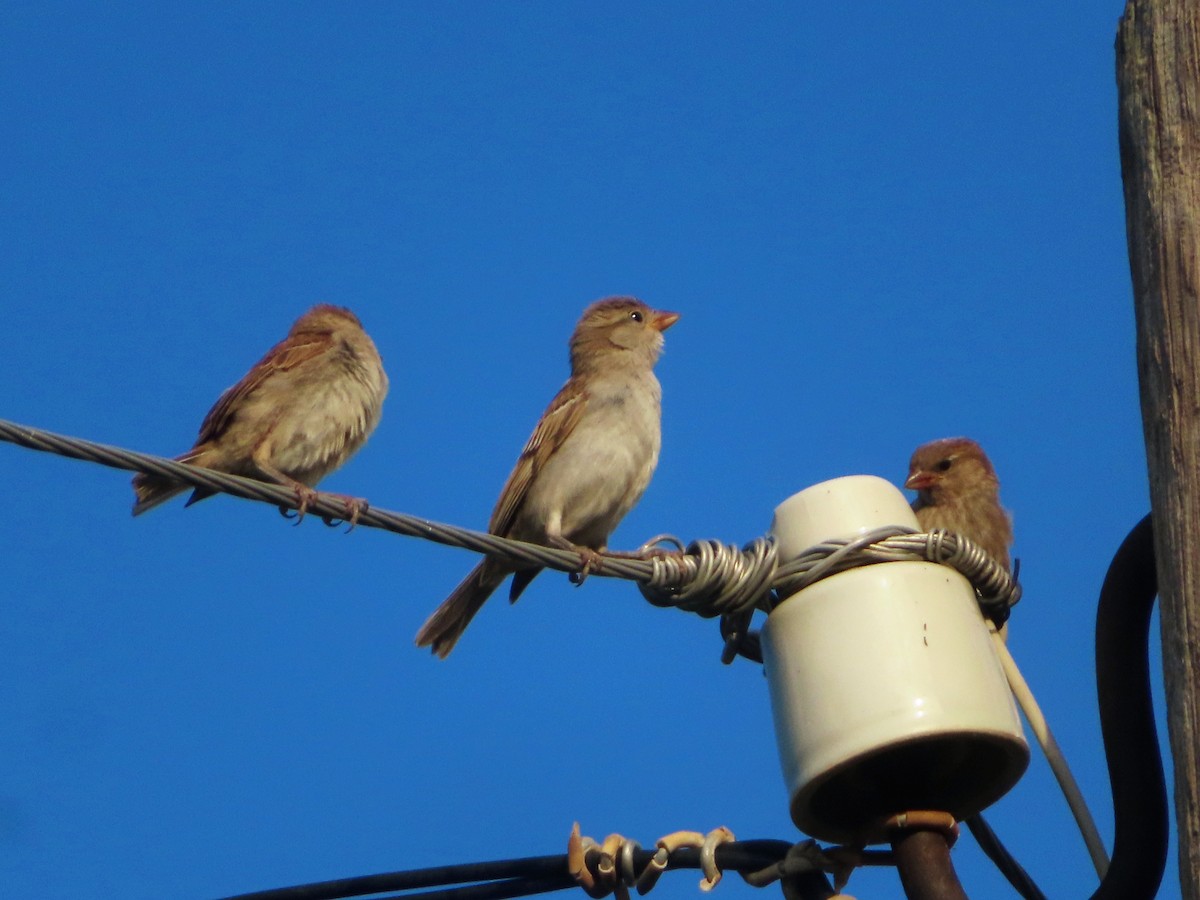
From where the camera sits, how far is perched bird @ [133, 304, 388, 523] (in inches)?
331

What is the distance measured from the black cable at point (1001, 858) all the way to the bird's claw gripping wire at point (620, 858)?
2.55 ft

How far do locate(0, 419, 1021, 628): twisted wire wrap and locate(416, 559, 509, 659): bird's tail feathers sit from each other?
9.83 ft

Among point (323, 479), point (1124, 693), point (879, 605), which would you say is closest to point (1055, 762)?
point (1124, 693)

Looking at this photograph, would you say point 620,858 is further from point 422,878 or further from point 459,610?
point 459,610

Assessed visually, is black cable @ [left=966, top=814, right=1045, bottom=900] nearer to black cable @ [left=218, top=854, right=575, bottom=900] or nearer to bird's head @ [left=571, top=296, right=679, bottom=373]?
black cable @ [left=218, top=854, right=575, bottom=900]

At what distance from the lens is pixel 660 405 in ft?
29.5

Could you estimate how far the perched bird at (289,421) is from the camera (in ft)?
27.6

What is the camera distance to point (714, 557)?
485cm

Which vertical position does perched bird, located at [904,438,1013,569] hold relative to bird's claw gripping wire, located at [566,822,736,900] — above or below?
above

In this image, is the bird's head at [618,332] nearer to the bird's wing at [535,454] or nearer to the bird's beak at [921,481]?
the bird's wing at [535,454]

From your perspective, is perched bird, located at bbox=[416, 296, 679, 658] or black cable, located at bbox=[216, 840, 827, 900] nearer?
black cable, located at bbox=[216, 840, 827, 900]

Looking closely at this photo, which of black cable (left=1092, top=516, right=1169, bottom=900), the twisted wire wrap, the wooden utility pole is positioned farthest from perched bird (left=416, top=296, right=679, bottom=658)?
the wooden utility pole

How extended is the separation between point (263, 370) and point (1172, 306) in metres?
5.78

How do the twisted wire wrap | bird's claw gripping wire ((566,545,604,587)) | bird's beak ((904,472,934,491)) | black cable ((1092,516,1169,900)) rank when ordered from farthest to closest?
1. bird's beak ((904,472,934,491))
2. bird's claw gripping wire ((566,545,604,587))
3. the twisted wire wrap
4. black cable ((1092,516,1169,900))
